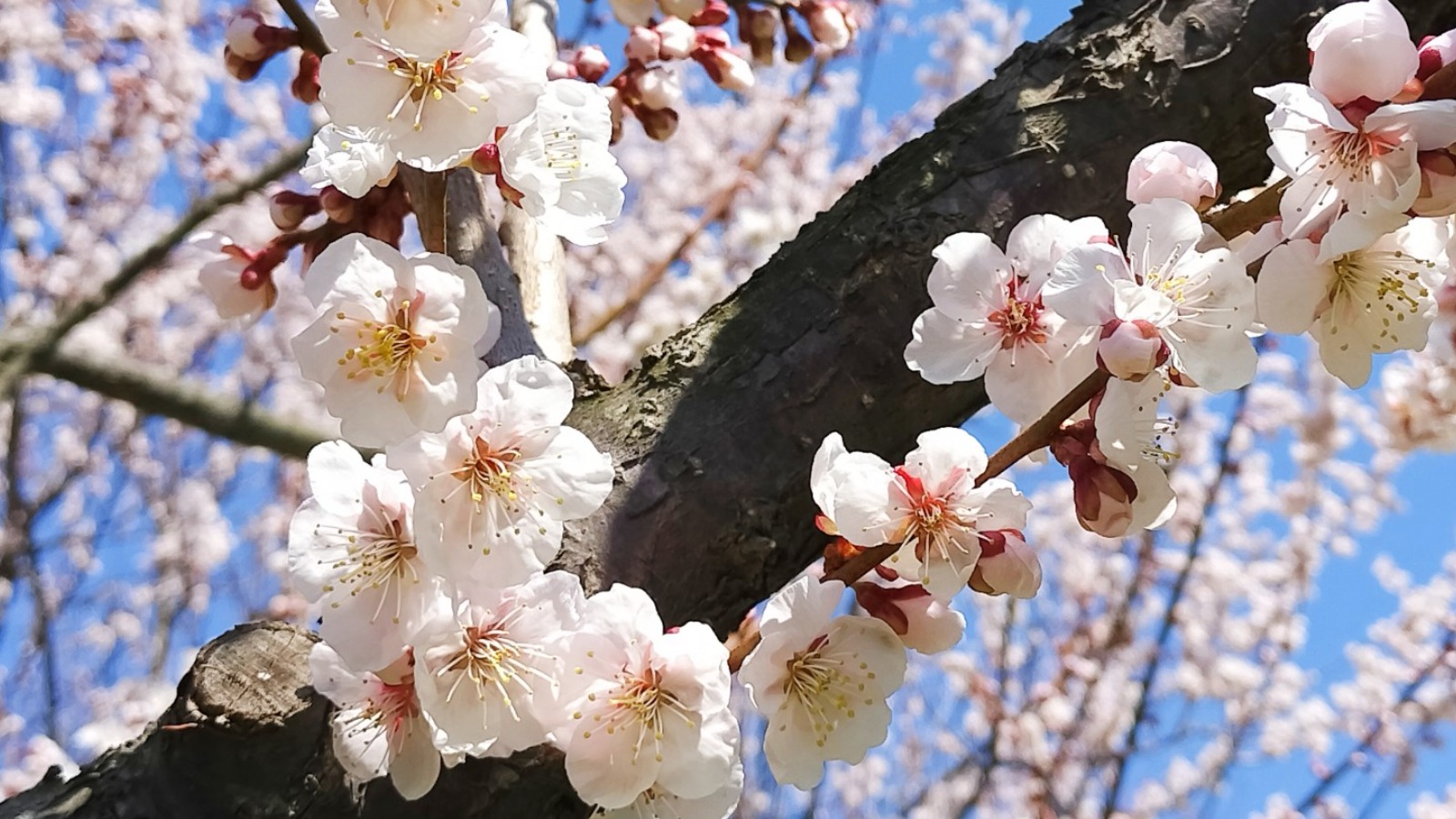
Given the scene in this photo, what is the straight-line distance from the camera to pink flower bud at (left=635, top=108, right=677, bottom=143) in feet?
5.55

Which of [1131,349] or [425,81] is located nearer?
[1131,349]

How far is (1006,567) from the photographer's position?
0.89 metres

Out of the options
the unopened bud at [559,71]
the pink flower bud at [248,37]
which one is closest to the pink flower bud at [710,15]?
the unopened bud at [559,71]

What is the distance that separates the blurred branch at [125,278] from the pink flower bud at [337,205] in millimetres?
1360

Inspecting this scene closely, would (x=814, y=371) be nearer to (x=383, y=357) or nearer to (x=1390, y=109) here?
(x=383, y=357)

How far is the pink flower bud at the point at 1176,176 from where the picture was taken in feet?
3.00

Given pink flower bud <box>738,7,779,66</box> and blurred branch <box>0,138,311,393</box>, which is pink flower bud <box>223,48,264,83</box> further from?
blurred branch <box>0,138,311,393</box>

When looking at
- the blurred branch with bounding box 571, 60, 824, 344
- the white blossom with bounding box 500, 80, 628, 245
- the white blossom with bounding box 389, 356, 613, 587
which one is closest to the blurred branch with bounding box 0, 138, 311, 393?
the blurred branch with bounding box 571, 60, 824, 344

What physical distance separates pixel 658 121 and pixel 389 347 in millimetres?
956

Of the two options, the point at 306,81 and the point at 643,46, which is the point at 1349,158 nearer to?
the point at 643,46

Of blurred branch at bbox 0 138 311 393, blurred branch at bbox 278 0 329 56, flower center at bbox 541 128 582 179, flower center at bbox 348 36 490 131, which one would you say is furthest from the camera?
blurred branch at bbox 0 138 311 393

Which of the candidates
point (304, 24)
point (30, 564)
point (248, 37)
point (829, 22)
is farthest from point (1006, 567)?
point (30, 564)

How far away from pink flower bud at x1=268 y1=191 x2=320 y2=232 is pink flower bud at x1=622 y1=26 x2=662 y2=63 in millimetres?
565

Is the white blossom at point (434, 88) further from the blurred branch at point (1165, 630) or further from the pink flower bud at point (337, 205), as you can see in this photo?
the blurred branch at point (1165, 630)
